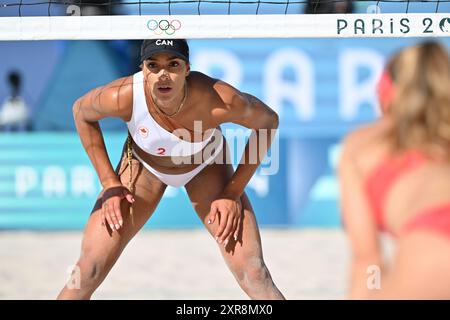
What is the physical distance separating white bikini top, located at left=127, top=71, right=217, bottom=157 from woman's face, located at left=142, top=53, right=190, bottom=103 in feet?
0.37

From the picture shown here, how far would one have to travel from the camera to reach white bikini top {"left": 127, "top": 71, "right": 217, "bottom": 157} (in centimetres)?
402

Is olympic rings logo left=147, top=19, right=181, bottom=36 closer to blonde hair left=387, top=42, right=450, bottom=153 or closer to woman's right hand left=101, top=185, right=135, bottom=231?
woman's right hand left=101, top=185, right=135, bottom=231

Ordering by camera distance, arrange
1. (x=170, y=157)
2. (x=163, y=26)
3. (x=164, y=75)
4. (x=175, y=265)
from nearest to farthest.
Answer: (x=164, y=75), (x=163, y=26), (x=170, y=157), (x=175, y=265)

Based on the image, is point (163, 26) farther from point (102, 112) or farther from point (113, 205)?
point (113, 205)

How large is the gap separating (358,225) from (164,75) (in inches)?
72.3

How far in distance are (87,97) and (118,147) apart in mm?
4188

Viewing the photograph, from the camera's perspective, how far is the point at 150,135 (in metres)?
4.06

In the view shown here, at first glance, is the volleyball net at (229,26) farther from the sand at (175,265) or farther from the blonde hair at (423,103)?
the sand at (175,265)

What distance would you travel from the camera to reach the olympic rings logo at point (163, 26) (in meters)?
3.97

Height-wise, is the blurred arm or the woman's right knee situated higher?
the blurred arm

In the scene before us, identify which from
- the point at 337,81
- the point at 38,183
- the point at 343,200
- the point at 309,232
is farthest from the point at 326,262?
the point at 343,200

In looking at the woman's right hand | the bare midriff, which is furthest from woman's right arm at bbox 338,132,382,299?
the bare midriff

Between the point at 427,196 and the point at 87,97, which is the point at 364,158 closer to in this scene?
the point at 427,196

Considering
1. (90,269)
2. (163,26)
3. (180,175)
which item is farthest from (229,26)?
(90,269)
